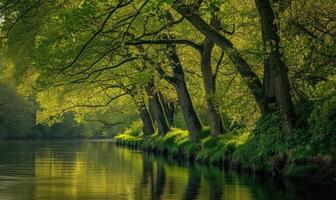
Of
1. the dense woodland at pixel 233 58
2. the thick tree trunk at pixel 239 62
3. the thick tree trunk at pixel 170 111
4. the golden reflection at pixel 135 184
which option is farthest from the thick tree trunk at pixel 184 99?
the thick tree trunk at pixel 170 111

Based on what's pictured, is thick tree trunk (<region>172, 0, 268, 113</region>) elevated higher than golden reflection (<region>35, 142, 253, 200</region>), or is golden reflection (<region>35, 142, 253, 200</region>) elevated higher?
thick tree trunk (<region>172, 0, 268, 113</region>)

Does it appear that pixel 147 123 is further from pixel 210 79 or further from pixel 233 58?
pixel 233 58

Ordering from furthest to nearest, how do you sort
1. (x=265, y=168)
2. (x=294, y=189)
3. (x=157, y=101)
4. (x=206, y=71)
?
1. (x=157, y=101)
2. (x=206, y=71)
3. (x=265, y=168)
4. (x=294, y=189)

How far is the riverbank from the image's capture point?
19.9 meters

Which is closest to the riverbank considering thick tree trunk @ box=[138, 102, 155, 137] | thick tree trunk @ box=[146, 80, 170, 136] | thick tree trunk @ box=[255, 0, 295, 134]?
thick tree trunk @ box=[255, 0, 295, 134]

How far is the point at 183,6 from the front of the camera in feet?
79.4

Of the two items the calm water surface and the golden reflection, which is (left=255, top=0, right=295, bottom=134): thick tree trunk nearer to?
the calm water surface

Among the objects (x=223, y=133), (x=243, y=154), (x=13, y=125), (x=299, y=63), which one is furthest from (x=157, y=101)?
(x=13, y=125)

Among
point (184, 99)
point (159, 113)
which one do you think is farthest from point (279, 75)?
point (159, 113)

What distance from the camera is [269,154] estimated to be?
2292cm

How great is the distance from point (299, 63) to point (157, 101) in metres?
27.7

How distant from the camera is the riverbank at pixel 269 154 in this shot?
1992 cm

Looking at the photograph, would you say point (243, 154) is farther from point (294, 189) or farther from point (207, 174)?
point (294, 189)

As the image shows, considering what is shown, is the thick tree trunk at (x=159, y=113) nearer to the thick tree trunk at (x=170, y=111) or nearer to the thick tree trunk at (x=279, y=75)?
the thick tree trunk at (x=170, y=111)
